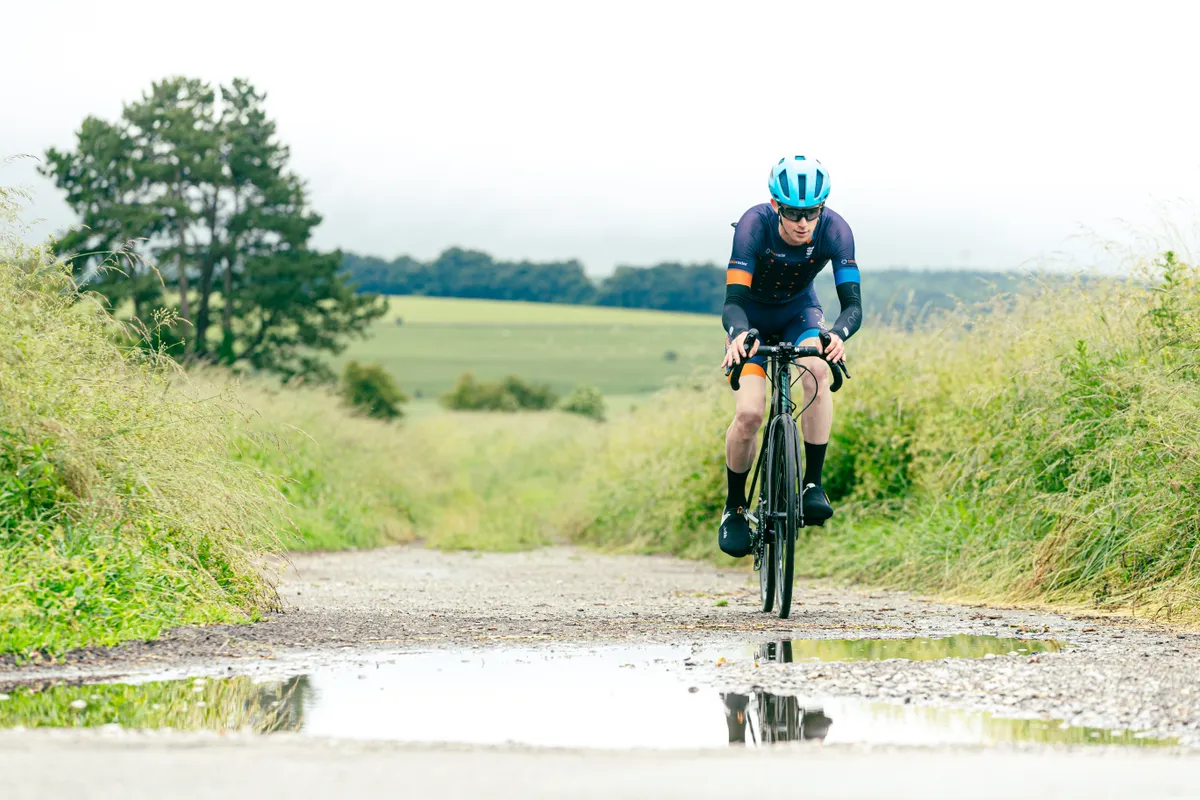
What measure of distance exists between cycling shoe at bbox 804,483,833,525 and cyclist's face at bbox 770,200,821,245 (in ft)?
5.61

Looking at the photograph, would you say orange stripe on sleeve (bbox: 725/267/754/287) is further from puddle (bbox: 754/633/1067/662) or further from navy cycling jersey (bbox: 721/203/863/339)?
puddle (bbox: 754/633/1067/662)

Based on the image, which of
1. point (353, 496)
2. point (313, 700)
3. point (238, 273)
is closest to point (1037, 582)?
point (313, 700)

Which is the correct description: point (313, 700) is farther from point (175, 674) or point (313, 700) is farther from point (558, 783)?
point (558, 783)

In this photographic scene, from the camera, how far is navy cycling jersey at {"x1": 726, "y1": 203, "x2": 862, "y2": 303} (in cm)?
898

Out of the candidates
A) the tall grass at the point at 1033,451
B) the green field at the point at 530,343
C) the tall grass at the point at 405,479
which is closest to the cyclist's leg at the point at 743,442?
the tall grass at the point at 1033,451

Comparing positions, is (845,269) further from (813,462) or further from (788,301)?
(813,462)

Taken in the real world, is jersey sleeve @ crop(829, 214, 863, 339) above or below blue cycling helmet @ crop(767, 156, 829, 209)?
below

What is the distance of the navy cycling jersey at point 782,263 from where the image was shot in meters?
8.95

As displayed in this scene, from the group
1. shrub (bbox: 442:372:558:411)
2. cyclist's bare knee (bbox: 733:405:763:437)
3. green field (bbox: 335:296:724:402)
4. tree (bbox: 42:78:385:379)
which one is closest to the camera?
cyclist's bare knee (bbox: 733:405:763:437)

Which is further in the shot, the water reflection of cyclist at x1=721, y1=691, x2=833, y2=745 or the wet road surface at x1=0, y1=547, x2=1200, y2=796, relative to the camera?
the water reflection of cyclist at x1=721, y1=691, x2=833, y2=745

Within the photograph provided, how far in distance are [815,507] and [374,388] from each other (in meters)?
36.8

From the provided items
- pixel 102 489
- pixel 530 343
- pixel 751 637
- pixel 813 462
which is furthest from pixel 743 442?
pixel 530 343

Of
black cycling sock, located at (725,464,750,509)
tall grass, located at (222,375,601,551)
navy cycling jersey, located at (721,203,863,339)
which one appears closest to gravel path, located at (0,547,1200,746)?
black cycling sock, located at (725,464,750,509)

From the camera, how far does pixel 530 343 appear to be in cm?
8175
